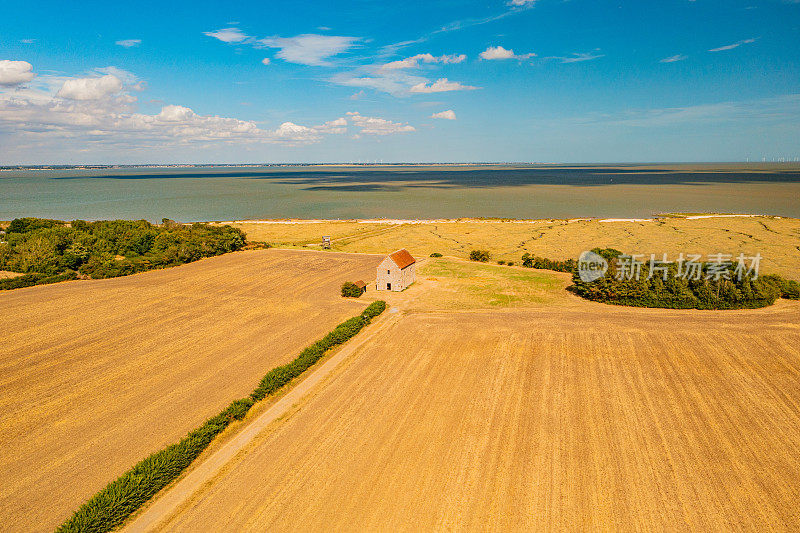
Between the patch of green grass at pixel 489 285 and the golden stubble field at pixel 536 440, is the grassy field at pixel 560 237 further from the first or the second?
the golden stubble field at pixel 536 440

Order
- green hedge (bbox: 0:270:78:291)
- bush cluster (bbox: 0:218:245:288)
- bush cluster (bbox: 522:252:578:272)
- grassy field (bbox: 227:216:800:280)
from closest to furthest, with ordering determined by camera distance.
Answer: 1. green hedge (bbox: 0:270:78:291)
2. bush cluster (bbox: 0:218:245:288)
3. bush cluster (bbox: 522:252:578:272)
4. grassy field (bbox: 227:216:800:280)

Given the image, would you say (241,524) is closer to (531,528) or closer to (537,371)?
(531,528)

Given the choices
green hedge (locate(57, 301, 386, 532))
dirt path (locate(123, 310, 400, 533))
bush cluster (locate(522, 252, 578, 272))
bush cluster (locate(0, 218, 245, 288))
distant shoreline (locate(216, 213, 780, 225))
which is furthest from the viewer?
distant shoreline (locate(216, 213, 780, 225))

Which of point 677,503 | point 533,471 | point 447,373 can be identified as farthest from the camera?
point 447,373

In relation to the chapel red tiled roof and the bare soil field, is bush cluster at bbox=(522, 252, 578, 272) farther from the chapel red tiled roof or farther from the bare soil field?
the bare soil field

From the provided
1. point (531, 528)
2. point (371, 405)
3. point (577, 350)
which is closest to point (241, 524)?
point (371, 405)

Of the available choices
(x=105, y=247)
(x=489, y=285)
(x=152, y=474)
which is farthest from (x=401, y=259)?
(x=105, y=247)

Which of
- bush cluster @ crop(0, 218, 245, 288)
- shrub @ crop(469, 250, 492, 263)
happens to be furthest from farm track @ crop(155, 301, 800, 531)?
bush cluster @ crop(0, 218, 245, 288)
